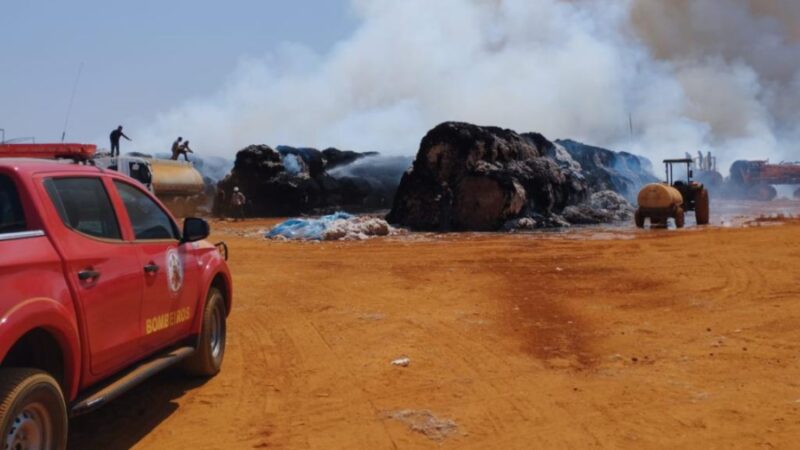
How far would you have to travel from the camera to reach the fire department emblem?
223 inches

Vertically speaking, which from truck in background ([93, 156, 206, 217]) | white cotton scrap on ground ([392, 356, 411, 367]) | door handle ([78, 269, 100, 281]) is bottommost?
white cotton scrap on ground ([392, 356, 411, 367])

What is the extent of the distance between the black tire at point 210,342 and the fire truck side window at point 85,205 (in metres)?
1.52

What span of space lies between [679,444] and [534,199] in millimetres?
22423

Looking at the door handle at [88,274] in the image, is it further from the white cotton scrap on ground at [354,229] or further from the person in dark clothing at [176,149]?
the person in dark clothing at [176,149]

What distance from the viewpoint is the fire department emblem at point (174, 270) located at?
567 centimetres

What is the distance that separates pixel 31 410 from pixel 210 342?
2730 millimetres

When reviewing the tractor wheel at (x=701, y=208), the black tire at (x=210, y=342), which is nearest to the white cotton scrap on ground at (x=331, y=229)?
the tractor wheel at (x=701, y=208)

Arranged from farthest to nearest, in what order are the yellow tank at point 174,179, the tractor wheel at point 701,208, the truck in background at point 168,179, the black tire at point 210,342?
the tractor wheel at point 701,208
the yellow tank at point 174,179
the truck in background at point 168,179
the black tire at point 210,342

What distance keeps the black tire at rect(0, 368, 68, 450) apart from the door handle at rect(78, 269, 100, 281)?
619mm

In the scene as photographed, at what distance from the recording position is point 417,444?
511cm

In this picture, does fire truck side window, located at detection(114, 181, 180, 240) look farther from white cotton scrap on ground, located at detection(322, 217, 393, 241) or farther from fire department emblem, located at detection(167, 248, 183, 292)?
white cotton scrap on ground, located at detection(322, 217, 393, 241)

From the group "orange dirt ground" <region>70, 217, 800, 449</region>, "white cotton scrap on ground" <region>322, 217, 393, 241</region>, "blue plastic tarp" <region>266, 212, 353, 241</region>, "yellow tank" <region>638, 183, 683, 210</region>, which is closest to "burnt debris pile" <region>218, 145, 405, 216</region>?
"blue plastic tarp" <region>266, 212, 353, 241</region>

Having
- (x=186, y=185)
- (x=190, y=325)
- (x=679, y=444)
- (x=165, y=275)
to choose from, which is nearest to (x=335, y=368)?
(x=190, y=325)

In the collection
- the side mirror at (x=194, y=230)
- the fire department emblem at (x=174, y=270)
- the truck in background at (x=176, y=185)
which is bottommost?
the fire department emblem at (x=174, y=270)
